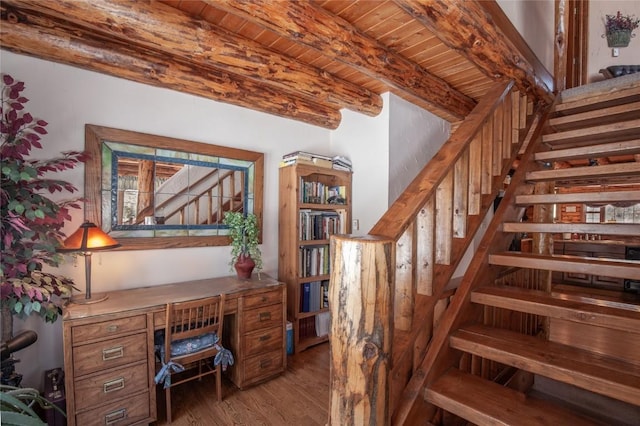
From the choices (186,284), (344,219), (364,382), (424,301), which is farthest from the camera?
(344,219)

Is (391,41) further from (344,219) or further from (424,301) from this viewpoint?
(424,301)

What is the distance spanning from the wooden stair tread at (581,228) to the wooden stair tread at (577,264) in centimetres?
15

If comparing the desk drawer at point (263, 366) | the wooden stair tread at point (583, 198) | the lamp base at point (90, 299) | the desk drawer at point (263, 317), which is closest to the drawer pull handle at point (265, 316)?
the desk drawer at point (263, 317)

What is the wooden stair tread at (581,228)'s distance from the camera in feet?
4.72

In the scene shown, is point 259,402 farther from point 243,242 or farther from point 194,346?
point 243,242

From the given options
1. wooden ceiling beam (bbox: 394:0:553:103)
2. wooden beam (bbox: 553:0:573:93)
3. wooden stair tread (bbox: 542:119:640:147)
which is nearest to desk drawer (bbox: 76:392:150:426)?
wooden ceiling beam (bbox: 394:0:553:103)

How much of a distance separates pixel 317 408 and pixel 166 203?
199 cm

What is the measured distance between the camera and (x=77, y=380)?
1.61 m

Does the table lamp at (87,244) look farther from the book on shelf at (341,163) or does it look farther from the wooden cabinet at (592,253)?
the wooden cabinet at (592,253)

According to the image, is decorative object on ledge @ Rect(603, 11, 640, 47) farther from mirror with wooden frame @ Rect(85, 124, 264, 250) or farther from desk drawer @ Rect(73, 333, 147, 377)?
desk drawer @ Rect(73, 333, 147, 377)

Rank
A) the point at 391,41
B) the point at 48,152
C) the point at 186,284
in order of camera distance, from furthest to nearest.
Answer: the point at 186,284, the point at 391,41, the point at 48,152

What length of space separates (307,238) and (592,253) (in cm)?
503

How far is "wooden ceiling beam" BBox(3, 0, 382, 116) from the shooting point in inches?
63.0

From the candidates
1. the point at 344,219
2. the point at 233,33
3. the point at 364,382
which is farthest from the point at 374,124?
the point at 364,382
